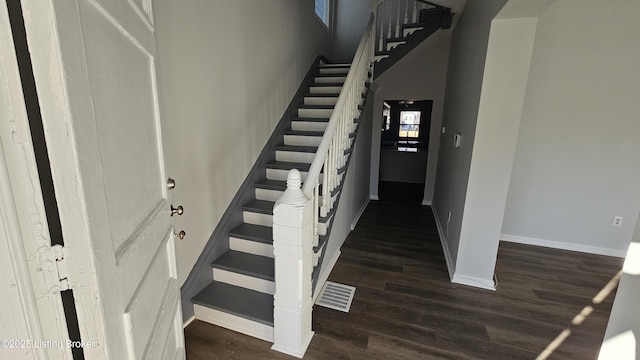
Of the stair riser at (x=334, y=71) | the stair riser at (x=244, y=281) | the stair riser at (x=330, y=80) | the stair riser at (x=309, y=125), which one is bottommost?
the stair riser at (x=244, y=281)

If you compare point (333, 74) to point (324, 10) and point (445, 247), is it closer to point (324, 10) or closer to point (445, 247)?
point (324, 10)

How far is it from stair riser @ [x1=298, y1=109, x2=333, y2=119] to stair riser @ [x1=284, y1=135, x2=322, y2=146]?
0.47m

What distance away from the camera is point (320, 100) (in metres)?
3.73

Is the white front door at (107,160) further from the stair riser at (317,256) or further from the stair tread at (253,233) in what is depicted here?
the stair tread at (253,233)

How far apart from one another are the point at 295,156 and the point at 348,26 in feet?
12.3

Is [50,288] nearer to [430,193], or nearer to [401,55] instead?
[401,55]

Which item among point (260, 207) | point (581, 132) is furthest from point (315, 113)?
point (581, 132)

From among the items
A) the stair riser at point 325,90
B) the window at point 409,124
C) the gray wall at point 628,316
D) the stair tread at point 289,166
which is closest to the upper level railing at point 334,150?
the stair tread at point 289,166

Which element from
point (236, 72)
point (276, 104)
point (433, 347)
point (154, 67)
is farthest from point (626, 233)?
point (154, 67)

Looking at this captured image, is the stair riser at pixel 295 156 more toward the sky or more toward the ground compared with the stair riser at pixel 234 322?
more toward the sky

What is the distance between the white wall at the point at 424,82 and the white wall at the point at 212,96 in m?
2.06

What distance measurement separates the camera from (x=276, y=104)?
3.19 meters

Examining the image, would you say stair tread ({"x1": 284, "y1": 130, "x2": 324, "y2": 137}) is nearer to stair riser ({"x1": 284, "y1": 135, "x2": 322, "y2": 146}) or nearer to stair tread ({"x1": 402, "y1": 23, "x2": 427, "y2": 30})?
stair riser ({"x1": 284, "y1": 135, "x2": 322, "y2": 146})

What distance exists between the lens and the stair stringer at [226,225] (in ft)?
6.61
